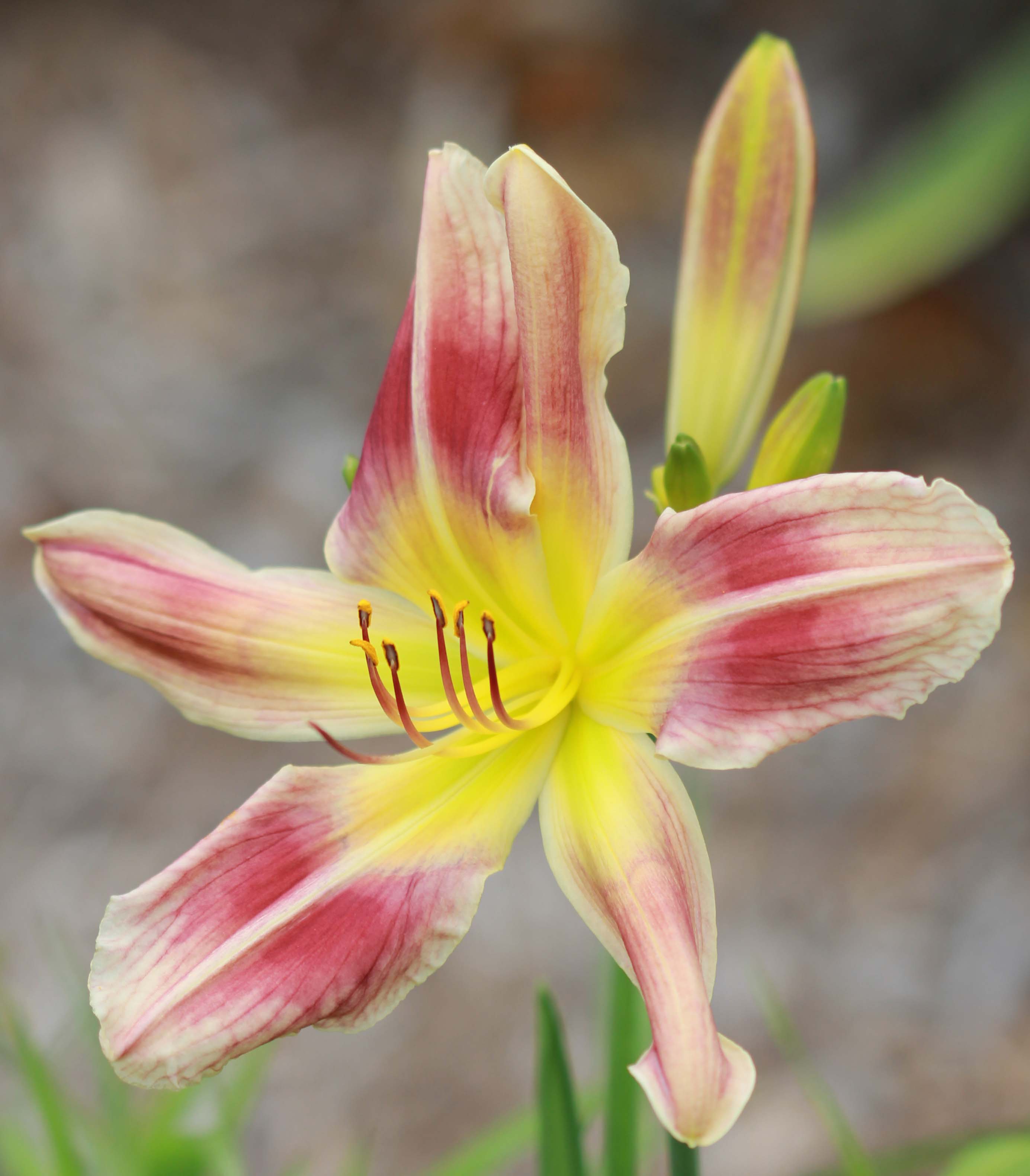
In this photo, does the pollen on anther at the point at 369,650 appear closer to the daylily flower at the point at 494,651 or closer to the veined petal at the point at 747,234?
the daylily flower at the point at 494,651

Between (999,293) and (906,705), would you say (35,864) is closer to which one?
(906,705)

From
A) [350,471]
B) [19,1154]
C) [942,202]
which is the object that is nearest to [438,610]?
[350,471]

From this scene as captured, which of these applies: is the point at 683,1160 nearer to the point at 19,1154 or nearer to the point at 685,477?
the point at 685,477

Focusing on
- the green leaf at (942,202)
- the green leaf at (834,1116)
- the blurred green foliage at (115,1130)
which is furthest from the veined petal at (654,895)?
the green leaf at (942,202)

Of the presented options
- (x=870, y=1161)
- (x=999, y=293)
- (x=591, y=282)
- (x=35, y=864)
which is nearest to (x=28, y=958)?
(x=35, y=864)

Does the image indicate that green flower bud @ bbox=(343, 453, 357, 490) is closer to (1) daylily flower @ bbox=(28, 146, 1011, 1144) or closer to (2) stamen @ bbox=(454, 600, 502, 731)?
(1) daylily flower @ bbox=(28, 146, 1011, 1144)

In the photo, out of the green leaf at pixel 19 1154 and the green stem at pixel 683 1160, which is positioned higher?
the green stem at pixel 683 1160
